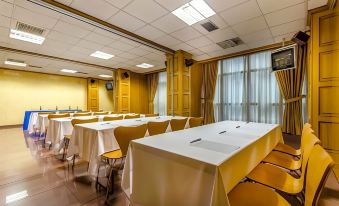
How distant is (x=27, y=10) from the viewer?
9.99 ft

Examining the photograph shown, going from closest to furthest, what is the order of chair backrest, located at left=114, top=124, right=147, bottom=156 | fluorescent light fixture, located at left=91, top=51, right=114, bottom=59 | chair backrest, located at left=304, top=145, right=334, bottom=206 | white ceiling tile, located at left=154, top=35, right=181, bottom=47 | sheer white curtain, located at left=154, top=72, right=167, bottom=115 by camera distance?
chair backrest, located at left=304, top=145, right=334, bottom=206, chair backrest, located at left=114, top=124, right=147, bottom=156, white ceiling tile, located at left=154, top=35, right=181, bottom=47, fluorescent light fixture, located at left=91, top=51, right=114, bottom=59, sheer white curtain, located at left=154, top=72, right=167, bottom=115

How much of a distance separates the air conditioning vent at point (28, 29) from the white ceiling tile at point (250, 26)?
4.49 metres

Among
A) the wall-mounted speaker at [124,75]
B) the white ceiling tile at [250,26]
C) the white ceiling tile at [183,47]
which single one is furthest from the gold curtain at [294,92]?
the wall-mounted speaker at [124,75]

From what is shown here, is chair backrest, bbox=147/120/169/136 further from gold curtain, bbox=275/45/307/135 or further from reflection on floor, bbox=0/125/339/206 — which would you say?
gold curtain, bbox=275/45/307/135

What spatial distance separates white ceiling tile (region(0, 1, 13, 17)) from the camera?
288 cm

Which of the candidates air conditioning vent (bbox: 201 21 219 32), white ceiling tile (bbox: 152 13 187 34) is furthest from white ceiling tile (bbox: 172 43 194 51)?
air conditioning vent (bbox: 201 21 219 32)

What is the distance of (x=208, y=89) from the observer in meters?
6.59

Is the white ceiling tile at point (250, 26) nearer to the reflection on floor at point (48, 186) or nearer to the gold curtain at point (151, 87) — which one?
the reflection on floor at point (48, 186)

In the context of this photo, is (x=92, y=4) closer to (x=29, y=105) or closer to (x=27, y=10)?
(x=27, y=10)

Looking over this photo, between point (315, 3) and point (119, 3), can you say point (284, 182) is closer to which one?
point (315, 3)

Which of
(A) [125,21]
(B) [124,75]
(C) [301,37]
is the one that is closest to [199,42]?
(A) [125,21]

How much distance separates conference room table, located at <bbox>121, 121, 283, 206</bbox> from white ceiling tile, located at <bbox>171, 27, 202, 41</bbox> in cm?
306

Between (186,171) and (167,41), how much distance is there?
4063 mm

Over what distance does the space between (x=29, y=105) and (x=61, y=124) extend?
23.7 ft
